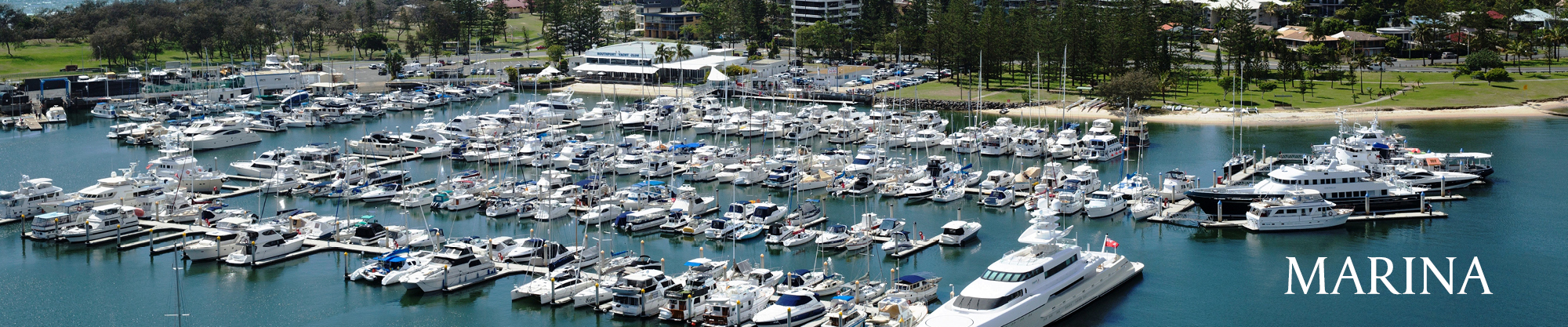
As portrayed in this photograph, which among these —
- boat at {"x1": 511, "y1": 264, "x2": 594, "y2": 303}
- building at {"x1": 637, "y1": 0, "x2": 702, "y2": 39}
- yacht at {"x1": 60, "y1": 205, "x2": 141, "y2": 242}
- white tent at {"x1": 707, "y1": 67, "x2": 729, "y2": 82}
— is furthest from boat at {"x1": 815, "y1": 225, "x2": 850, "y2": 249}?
building at {"x1": 637, "y1": 0, "x2": 702, "y2": 39}

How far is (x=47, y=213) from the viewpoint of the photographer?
157ft

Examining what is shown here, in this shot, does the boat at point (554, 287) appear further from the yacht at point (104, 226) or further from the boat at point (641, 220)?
the yacht at point (104, 226)

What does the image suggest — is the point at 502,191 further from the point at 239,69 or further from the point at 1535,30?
the point at 1535,30

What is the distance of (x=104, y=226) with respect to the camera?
151 feet

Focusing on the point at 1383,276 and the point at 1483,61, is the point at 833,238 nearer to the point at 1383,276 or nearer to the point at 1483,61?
the point at 1383,276

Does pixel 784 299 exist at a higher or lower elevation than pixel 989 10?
lower

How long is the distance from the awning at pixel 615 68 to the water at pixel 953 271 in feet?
142

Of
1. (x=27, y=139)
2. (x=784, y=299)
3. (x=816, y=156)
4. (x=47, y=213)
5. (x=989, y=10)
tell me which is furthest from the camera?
(x=989, y=10)

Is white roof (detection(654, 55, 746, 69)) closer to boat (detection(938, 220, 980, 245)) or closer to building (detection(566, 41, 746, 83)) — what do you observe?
building (detection(566, 41, 746, 83))

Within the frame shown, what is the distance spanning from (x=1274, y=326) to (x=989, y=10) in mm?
63675

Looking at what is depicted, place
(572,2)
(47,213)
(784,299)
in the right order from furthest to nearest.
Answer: (572,2) → (47,213) → (784,299)

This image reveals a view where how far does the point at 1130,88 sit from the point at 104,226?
53.5 m

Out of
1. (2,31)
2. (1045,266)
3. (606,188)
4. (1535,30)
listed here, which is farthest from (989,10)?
(2,31)

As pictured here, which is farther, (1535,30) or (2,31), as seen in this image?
(2,31)
